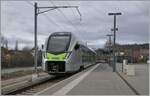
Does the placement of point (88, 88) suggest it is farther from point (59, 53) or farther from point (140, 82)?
point (59, 53)

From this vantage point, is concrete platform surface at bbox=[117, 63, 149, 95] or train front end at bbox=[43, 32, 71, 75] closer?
concrete platform surface at bbox=[117, 63, 149, 95]

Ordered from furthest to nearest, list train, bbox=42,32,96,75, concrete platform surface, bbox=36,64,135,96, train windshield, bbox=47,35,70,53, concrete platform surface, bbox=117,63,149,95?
train windshield, bbox=47,35,70,53 → train, bbox=42,32,96,75 → concrete platform surface, bbox=117,63,149,95 → concrete platform surface, bbox=36,64,135,96

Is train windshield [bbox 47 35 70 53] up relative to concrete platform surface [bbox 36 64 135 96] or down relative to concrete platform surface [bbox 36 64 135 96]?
up

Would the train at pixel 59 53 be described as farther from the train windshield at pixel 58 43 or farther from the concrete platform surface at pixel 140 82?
the concrete platform surface at pixel 140 82

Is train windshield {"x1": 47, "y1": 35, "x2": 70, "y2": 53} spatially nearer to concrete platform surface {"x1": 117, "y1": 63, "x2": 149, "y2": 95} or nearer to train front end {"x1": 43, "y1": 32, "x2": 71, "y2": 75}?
train front end {"x1": 43, "y1": 32, "x2": 71, "y2": 75}

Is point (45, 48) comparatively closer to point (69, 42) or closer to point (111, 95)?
point (69, 42)

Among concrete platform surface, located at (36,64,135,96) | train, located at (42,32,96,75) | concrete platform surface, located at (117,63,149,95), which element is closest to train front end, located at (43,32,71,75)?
train, located at (42,32,96,75)

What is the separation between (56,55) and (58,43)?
119cm

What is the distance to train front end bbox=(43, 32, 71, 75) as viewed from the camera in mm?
32469

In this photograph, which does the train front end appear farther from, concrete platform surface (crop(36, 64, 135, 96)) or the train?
concrete platform surface (crop(36, 64, 135, 96))

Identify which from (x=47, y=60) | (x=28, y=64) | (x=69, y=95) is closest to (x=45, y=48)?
(x=47, y=60)

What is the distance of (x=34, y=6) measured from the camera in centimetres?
3291

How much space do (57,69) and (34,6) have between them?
17.4 ft

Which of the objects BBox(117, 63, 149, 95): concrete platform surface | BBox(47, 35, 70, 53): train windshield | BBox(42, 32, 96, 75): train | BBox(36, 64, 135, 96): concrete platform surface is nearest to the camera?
BBox(36, 64, 135, 96): concrete platform surface
